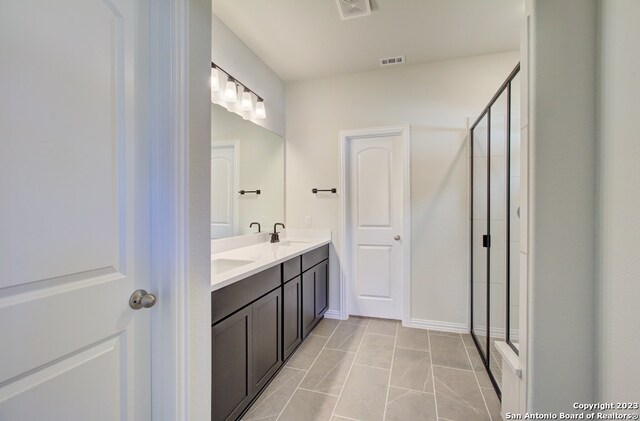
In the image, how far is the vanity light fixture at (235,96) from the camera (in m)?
2.08

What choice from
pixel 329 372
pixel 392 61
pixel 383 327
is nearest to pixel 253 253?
pixel 329 372

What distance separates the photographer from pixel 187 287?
41.1 inches

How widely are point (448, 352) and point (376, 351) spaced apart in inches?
23.8

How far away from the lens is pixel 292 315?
2209 millimetres

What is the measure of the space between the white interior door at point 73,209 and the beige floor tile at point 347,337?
1.71m

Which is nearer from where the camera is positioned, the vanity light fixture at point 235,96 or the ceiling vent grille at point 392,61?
the vanity light fixture at point 235,96

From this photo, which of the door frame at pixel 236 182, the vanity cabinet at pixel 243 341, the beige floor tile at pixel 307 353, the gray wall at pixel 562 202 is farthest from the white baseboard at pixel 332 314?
the gray wall at pixel 562 202

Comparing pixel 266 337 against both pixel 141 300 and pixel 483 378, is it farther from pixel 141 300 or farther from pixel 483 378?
pixel 483 378

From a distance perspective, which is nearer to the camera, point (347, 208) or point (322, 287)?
point (322, 287)

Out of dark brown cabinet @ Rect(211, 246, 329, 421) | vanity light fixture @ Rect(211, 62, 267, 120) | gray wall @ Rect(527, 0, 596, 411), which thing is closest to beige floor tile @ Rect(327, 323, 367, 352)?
dark brown cabinet @ Rect(211, 246, 329, 421)

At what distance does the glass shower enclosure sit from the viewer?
1.60 metres

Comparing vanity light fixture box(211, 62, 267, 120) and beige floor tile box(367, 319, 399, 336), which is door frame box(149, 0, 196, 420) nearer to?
vanity light fixture box(211, 62, 267, 120)

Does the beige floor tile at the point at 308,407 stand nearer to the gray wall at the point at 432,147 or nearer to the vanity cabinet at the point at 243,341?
the vanity cabinet at the point at 243,341

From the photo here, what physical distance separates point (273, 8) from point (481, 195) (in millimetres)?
2200
